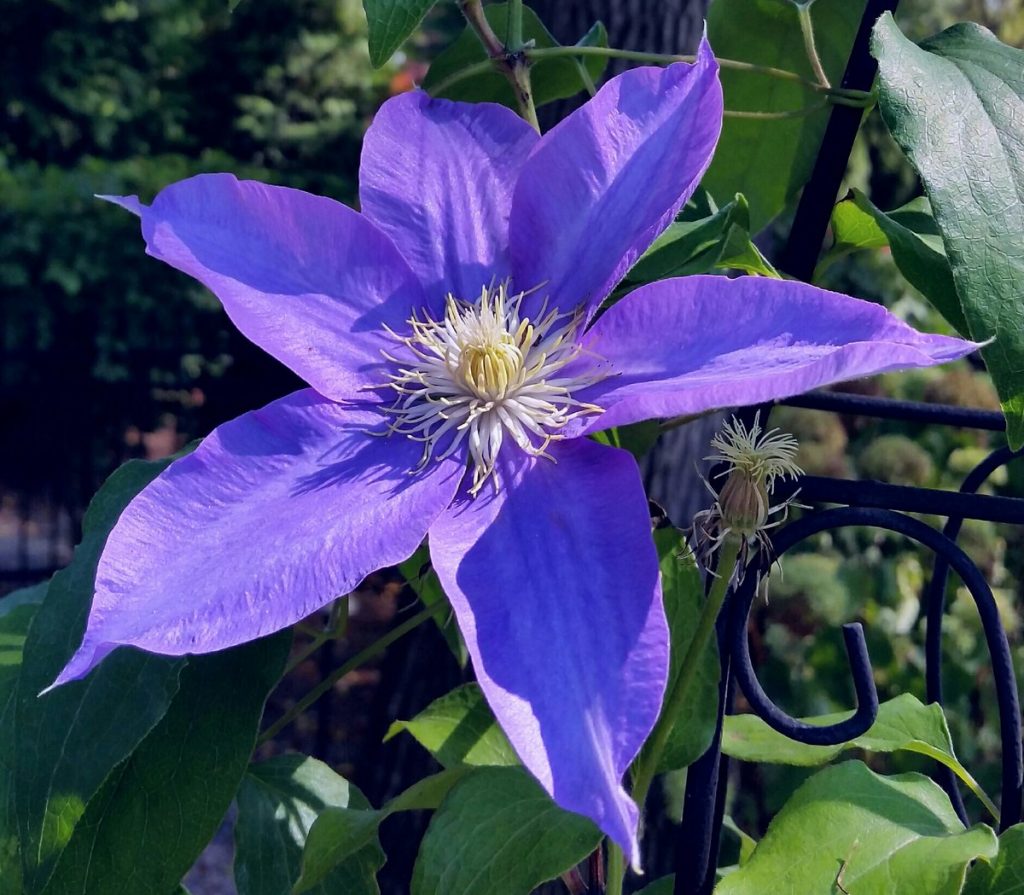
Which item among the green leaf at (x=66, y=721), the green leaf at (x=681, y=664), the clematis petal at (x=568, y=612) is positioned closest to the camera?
the clematis petal at (x=568, y=612)

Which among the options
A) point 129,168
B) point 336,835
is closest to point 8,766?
point 336,835

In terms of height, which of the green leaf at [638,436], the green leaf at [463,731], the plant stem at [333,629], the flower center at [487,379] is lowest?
the green leaf at [463,731]

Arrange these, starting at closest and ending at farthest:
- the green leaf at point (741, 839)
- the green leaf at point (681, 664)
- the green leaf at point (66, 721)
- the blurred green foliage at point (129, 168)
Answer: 1. the green leaf at point (66, 721)
2. the green leaf at point (681, 664)
3. the green leaf at point (741, 839)
4. the blurred green foliage at point (129, 168)

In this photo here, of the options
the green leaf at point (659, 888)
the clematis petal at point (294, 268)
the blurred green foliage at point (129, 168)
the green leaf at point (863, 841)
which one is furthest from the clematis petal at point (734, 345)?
the blurred green foliage at point (129, 168)

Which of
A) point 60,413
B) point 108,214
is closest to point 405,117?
point 108,214

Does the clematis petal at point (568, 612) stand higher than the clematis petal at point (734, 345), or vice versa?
the clematis petal at point (734, 345)

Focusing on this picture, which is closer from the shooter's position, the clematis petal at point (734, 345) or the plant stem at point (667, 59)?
the clematis petal at point (734, 345)

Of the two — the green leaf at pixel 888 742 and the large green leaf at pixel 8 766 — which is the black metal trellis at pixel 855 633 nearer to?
the green leaf at pixel 888 742
